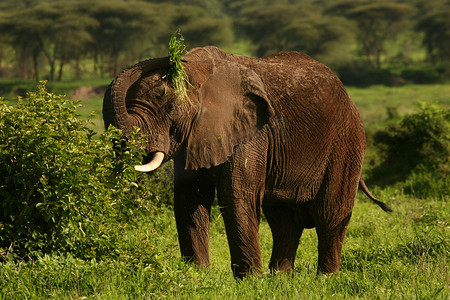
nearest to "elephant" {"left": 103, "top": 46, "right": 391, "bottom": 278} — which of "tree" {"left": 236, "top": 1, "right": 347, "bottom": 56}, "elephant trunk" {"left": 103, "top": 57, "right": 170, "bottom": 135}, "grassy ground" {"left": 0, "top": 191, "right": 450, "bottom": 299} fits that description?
"elephant trunk" {"left": 103, "top": 57, "right": 170, "bottom": 135}

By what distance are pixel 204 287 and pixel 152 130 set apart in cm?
130

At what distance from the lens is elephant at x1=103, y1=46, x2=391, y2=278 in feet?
16.6

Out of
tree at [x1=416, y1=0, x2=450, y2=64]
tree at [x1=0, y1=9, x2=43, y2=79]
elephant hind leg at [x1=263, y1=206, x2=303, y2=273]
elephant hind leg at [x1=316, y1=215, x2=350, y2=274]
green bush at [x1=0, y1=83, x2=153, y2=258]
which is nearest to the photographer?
green bush at [x1=0, y1=83, x2=153, y2=258]

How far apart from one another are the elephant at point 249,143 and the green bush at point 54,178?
26cm

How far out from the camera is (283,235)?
6.45m

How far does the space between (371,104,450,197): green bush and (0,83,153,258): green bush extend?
7.72 m

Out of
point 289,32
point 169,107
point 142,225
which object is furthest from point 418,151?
point 289,32

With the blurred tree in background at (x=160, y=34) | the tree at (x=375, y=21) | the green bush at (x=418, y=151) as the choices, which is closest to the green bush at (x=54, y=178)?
the green bush at (x=418, y=151)

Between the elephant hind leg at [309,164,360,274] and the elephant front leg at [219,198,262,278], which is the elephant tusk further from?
the elephant hind leg at [309,164,360,274]

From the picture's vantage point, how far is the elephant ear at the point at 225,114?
208 inches

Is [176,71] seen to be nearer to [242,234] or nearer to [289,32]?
[242,234]

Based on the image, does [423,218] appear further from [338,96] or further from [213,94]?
[213,94]

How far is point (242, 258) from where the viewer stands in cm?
544

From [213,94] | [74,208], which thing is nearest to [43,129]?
[74,208]
